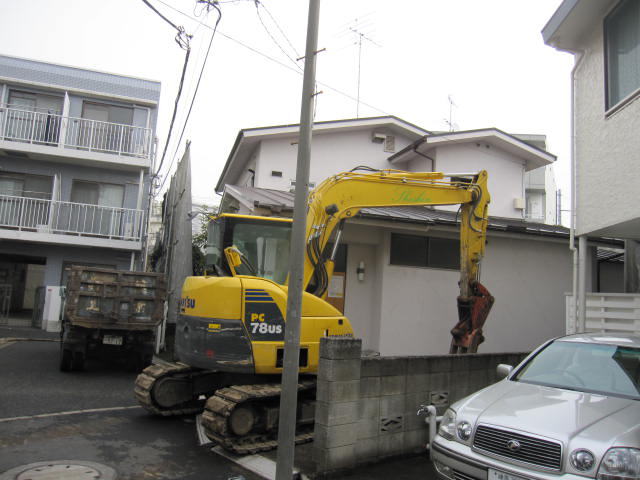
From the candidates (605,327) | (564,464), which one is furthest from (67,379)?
(605,327)

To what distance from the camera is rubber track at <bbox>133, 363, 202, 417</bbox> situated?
7.22 m

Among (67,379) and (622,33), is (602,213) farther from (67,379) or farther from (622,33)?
(67,379)

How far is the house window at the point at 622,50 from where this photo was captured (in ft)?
24.2

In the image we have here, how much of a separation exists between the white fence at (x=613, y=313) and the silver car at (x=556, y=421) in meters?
2.61

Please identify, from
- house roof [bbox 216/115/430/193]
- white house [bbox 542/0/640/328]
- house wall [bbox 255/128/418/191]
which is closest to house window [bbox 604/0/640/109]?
white house [bbox 542/0/640/328]

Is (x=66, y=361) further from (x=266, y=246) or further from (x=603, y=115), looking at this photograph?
(x=603, y=115)

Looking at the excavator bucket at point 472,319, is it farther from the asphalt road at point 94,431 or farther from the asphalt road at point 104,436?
the asphalt road at point 94,431

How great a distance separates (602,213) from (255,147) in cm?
1110

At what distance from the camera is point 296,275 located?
489 cm

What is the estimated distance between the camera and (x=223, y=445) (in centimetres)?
596

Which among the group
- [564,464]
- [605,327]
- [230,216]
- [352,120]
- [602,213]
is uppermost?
[352,120]

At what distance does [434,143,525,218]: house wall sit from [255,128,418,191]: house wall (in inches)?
82.2

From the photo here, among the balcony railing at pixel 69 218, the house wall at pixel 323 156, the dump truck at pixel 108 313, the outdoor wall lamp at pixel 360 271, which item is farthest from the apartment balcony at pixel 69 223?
the outdoor wall lamp at pixel 360 271

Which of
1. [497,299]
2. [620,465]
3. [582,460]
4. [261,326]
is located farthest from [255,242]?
[497,299]
